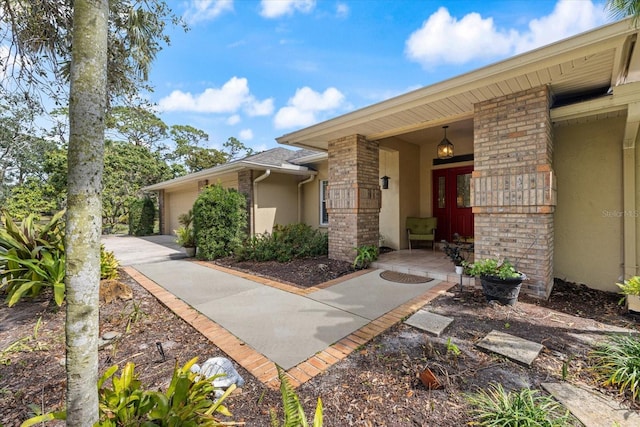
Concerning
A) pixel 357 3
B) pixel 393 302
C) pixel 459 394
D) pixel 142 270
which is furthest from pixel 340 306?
pixel 357 3

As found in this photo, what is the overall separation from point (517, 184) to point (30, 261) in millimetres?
7277

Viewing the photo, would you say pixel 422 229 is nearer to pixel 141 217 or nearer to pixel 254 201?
pixel 254 201

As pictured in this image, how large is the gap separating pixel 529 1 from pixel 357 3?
2852mm

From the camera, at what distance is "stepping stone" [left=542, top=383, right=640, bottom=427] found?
1.74m

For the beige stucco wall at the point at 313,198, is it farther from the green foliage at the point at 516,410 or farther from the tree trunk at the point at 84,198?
the tree trunk at the point at 84,198

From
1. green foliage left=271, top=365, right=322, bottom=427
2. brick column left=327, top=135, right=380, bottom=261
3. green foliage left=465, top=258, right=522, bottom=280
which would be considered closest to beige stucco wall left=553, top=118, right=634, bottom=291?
green foliage left=465, top=258, right=522, bottom=280

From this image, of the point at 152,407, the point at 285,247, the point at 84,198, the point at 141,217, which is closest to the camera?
the point at 84,198

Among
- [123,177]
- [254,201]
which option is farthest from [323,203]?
[123,177]

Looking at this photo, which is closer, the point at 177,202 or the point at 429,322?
the point at 429,322

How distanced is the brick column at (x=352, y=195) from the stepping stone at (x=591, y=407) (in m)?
4.38

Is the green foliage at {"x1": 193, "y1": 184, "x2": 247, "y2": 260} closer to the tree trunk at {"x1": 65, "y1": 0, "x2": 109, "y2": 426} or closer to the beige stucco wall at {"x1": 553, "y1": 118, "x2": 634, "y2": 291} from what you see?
the tree trunk at {"x1": 65, "y1": 0, "x2": 109, "y2": 426}

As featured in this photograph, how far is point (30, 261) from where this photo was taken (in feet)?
12.4

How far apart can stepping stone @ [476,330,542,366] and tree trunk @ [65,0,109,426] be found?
3104 mm

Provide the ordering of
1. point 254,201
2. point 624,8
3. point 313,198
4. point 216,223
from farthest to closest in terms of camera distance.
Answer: point 313,198 → point 254,201 → point 216,223 → point 624,8
